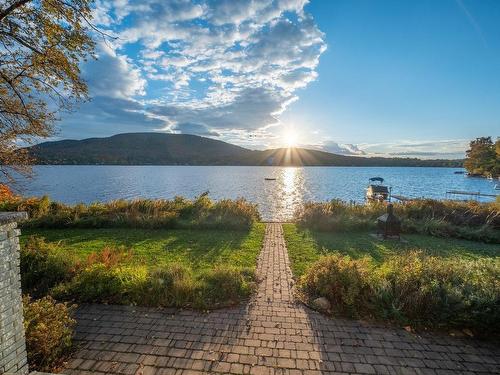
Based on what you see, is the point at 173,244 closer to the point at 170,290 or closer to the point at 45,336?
the point at 170,290

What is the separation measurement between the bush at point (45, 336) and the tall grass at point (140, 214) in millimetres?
8461

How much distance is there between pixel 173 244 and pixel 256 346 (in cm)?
650

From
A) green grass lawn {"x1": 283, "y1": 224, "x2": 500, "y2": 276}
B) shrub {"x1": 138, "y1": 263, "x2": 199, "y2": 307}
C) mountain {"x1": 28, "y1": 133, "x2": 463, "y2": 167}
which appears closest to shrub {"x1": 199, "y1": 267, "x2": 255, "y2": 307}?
shrub {"x1": 138, "y1": 263, "x2": 199, "y2": 307}

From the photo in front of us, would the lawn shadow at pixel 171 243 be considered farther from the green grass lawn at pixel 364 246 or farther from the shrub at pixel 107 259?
the green grass lawn at pixel 364 246

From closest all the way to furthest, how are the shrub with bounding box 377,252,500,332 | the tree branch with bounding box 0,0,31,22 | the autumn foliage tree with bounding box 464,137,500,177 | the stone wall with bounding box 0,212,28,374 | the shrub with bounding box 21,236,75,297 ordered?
1. the stone wall with bounding box 0,212,28,374
2. the shrub with bounding box 377,252,500,332
3. the tree branch with bounding box 0,0,31,22
4. the shrub with bounding box 21,236,75,297
5. the autumn foliage tree with bounding box 464,137,500,177

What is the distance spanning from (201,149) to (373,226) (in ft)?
389

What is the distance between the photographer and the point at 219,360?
13.0 feet

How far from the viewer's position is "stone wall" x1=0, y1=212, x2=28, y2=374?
301 centimetres

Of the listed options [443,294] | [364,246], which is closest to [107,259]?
[443,294]

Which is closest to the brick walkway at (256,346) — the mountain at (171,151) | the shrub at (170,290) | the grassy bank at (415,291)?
the shrub at (170,290)

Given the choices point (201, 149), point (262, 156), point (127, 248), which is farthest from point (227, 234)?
point (262, 156)

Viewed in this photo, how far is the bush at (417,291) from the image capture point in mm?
4828

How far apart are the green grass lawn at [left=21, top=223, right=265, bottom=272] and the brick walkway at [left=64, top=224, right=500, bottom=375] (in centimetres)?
251

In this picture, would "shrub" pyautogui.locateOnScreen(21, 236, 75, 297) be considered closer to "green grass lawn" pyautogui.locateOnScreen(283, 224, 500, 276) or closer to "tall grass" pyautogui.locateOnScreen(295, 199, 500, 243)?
"green grass lawn" pyautogui.locateOnScreen(283, 224, 500, 276)
